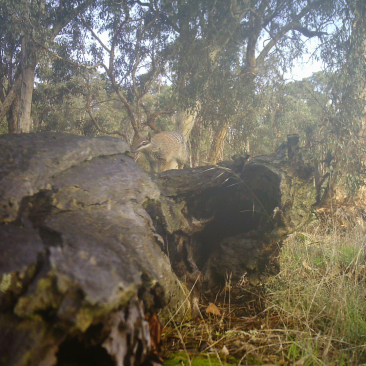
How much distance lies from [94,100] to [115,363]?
11408 mm

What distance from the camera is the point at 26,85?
7621 mm

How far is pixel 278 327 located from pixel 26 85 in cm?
742

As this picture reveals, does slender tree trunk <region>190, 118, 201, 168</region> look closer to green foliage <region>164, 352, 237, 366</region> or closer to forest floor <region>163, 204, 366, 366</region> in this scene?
forest floor <region>163, 204, 366, 366</region>

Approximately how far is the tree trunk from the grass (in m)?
6.14

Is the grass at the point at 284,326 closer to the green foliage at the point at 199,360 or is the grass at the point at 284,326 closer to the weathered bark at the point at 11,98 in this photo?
the green foliage at the point at 199,360

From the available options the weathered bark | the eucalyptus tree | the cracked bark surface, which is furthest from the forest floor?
the weathered bark

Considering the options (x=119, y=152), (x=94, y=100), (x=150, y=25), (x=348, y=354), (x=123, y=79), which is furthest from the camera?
(x=94, y=100)

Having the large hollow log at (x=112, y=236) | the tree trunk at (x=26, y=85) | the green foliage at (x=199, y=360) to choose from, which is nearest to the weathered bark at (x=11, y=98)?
the tree trunk at (x=26, y=85)

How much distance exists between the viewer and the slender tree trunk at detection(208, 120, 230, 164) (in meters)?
7.38

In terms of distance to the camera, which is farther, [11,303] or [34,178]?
[34,178]

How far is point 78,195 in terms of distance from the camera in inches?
92.2

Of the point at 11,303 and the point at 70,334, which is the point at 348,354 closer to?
the point at 70,334

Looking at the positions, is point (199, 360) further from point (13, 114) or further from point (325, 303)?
point (13, 114)

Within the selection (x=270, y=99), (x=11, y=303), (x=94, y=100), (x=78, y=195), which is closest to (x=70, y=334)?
(x=11, y=303)
